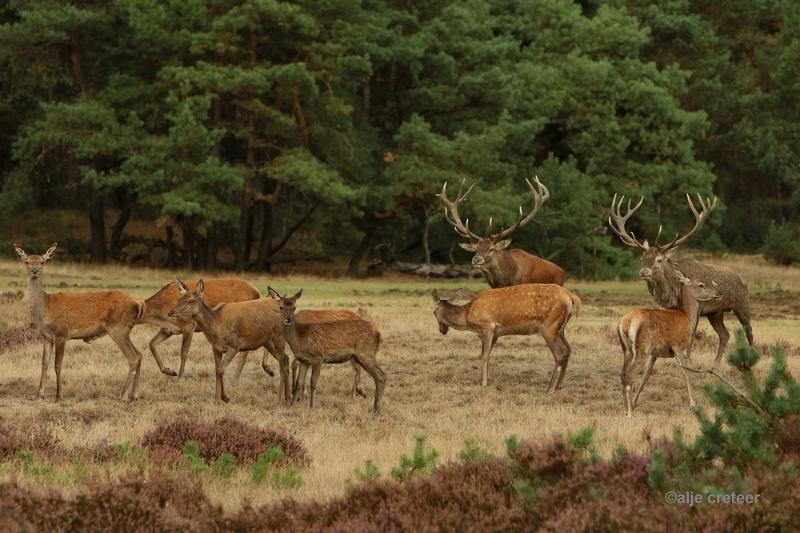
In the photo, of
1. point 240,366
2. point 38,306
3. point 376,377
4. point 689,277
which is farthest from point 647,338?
point 38,306

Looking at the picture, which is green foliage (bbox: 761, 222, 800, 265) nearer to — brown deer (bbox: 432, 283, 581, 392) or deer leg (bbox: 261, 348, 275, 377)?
brown deer (bbox: 432, 283, 581, 392)

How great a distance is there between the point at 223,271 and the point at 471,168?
7.97 meters

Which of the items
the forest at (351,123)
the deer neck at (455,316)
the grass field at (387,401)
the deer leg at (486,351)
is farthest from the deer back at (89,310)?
the forest at (351,123)

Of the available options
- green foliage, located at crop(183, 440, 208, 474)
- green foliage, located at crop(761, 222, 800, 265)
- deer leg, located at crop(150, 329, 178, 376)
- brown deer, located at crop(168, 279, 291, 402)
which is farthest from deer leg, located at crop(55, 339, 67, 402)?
green foliage, located at crop(761, 222, 800, 265)

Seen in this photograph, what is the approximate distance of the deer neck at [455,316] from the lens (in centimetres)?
1468

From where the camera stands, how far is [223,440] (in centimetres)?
958

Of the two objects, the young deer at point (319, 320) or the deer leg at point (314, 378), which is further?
the young deer at point (319, 320)

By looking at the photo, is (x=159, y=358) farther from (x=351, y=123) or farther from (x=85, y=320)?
(x=351, y=123)

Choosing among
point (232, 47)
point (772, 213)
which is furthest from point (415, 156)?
point (772, 213)

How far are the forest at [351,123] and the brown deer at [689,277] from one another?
1615 centimetres

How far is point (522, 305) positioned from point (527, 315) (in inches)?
5.3

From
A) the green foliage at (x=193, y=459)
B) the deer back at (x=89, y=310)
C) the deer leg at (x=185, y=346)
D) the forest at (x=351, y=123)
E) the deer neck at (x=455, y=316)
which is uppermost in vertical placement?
the forest at (x=351, y=123)

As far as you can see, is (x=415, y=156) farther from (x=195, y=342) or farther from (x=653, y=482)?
(x=653, y=482)

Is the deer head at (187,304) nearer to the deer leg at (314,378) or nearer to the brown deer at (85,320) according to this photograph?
the brown deer at (85,320)
